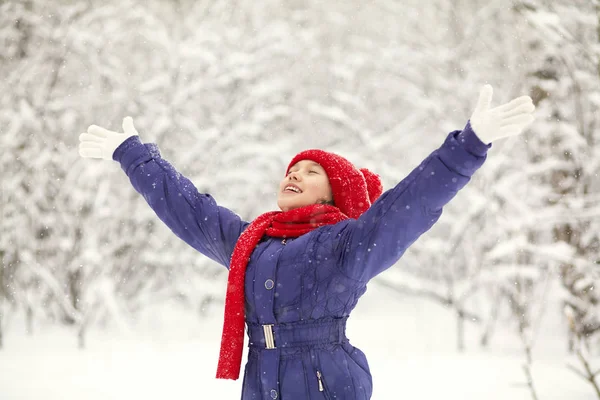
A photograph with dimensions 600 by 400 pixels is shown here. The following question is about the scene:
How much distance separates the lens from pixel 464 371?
5.43m

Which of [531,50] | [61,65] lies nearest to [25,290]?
[61,65]

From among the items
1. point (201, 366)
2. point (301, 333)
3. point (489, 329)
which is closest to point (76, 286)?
point (201, 366)

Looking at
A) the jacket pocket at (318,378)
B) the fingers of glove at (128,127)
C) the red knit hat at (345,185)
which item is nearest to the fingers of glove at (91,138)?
the fingers of glove at (128,127)

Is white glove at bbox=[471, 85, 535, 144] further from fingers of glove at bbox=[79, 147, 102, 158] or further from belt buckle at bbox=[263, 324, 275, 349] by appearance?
fingers of glove at bbox=[79, 147, 102, 158]

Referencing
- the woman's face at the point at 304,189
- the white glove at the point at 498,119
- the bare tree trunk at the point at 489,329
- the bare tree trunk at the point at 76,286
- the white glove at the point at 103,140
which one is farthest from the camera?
the bare tree trunk at the point at 76,286

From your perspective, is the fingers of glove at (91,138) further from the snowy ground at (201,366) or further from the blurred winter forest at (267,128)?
the blurred winter forest at (267,128)

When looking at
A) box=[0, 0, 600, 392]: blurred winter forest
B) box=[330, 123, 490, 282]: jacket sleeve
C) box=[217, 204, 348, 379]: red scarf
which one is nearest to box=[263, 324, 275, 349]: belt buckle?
box=[217, 204, 348, 379]: red scarf

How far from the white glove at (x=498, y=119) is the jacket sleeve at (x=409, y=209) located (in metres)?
0.02

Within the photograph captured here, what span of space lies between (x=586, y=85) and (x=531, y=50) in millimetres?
1052

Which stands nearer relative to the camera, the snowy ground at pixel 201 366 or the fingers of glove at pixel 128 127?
the fingers of glove at pixel 128 127

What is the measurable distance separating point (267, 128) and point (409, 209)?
7.65 m

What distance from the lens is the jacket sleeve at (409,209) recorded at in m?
1.49

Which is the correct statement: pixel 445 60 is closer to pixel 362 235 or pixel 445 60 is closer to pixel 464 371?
pixel 464 371

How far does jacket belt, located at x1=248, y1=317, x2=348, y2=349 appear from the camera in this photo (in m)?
1.80
